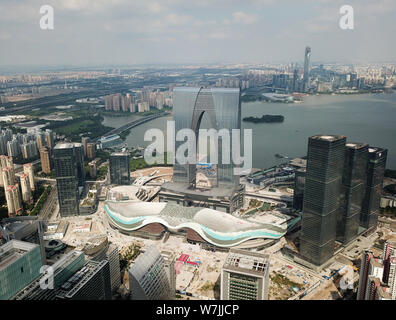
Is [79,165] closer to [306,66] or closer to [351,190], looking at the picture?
[351,190]

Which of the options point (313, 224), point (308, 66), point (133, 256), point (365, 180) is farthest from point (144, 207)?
point (308, 66)

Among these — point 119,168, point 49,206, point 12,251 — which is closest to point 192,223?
point 119,168

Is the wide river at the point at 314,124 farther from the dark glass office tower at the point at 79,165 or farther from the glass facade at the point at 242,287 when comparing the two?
the glass facade at the point at 242,287

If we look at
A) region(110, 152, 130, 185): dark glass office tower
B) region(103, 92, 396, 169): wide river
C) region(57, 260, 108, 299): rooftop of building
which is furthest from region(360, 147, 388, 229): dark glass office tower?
region(110, 152, 130, 185): dark glass office tower

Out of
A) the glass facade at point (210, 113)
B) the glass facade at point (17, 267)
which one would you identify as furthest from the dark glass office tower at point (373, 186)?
the glass facade at point (17, 267)

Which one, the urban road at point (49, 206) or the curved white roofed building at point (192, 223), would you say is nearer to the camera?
the curved white roofed building at point (192, 223)

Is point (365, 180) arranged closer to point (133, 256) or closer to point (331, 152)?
point (331, 152)

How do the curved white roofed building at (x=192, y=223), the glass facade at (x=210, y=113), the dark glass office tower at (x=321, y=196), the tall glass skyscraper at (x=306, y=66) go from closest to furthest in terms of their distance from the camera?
the dark glass office tower at (x=321, y=196) < the curved white roofed building at (x=192, y=223) < the glass facade at (x=210, y=113) < the tall glass skyscraper at (x=306, y=66)

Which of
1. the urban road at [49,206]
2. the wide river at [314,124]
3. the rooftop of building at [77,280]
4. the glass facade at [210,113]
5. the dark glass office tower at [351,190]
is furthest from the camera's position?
the wide river at [314,124]

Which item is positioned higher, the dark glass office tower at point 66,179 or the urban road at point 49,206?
the dark glass office tower at point 66,179
